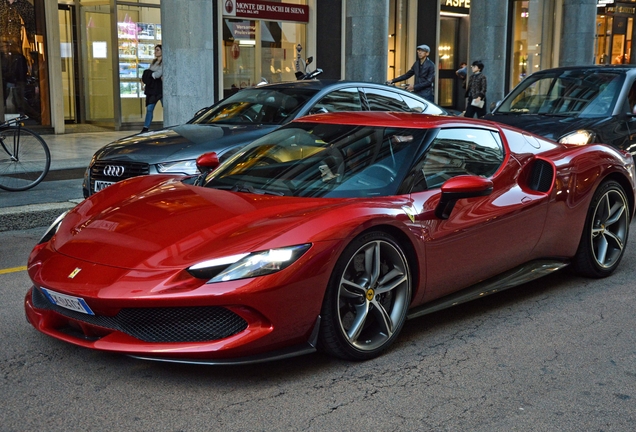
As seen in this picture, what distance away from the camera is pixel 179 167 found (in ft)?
26.4

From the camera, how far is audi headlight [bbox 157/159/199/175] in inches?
315

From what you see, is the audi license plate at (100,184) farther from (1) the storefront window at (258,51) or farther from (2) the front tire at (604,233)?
(1) the storefront window at (258,51)

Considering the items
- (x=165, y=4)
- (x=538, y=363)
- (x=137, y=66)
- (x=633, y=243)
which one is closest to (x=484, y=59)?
(x=137, y=66)

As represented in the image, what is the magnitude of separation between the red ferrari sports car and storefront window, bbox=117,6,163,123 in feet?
46.8

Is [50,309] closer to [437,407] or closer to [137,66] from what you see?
[437,407]

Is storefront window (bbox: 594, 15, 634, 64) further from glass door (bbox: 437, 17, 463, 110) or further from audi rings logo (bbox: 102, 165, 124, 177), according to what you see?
audi rings logo (bbox: 102, 165, 124, 177)

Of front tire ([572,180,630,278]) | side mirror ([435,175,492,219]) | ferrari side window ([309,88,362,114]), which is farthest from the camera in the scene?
ferrari side window ([309,88,362,114])

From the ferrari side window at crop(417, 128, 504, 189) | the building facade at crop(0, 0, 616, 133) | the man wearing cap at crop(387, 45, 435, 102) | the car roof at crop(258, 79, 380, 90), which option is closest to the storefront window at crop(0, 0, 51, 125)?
the building facade at crop(0, 0, 616, 133)

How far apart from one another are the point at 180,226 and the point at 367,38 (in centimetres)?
1261

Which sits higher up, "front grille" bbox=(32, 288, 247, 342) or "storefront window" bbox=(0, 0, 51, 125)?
"storefront window" bbox=(0, 0, 51, 125)

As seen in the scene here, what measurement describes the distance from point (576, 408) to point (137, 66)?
56.0 feet

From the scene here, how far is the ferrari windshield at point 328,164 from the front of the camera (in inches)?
187

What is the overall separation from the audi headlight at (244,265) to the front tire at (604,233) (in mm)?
2946

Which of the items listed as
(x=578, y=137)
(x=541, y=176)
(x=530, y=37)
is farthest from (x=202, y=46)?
Result: (x=530, y=37)
